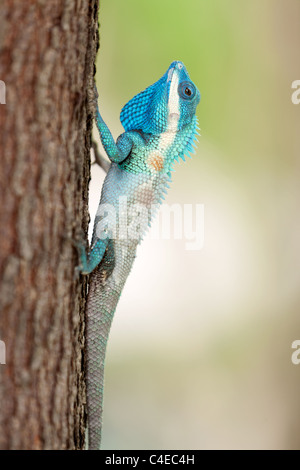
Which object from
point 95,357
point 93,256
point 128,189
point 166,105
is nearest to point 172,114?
point 166,105

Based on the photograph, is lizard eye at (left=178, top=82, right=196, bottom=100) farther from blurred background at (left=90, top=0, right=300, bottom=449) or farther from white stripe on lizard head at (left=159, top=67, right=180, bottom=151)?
blurred background at (left=90, top=0, right=300, bottom=449)

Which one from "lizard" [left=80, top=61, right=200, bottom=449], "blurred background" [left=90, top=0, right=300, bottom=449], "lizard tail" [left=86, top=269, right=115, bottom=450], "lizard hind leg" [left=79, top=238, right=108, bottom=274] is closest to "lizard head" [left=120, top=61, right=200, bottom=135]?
"lizard" [left=80, top=61, right=200, bottom=449]

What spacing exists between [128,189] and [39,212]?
3.67ft

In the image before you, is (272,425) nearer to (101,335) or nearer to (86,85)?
(101,335)

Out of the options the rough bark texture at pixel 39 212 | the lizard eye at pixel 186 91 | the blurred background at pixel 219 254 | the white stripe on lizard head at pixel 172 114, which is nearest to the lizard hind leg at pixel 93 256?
the rough bark texture at pixel 39 212

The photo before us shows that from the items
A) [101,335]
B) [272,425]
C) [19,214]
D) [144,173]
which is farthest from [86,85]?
[272,425]

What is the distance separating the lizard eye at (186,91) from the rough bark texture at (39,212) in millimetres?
1160

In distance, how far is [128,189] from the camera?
281cm

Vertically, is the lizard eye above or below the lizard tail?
above

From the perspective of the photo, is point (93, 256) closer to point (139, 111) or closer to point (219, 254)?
point (139, 111)

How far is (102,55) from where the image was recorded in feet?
21.1

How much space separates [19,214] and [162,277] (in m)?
4.94

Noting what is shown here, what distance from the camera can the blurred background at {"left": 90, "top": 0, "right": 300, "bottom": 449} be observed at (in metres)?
6.22

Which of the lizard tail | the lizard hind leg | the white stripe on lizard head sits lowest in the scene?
the lizard tail
